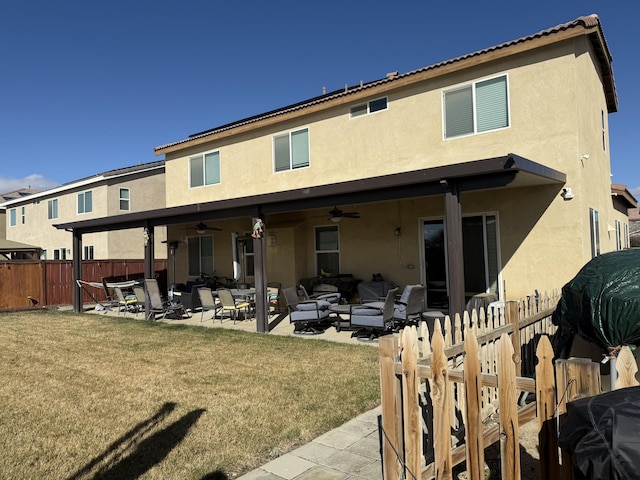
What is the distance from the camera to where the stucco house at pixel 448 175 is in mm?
8773

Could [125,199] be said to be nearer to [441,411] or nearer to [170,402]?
[170,402]

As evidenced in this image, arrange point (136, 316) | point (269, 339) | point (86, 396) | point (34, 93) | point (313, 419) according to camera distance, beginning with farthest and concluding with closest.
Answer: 1. point (34, 93)
2. point (136, 316)
3. point (269, 339)
4. point (86, 396)
5. point (313, 419)

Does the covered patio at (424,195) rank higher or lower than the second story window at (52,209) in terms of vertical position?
lower

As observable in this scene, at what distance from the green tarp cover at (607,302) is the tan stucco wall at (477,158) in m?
5.51

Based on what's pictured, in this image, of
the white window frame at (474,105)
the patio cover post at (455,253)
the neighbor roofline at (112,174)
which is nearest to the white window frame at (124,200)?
the neighbor roofline at (112,174)

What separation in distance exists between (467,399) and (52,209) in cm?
3016

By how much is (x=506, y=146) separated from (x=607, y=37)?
12.9ft

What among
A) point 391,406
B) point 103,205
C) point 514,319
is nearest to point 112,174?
point 103,205

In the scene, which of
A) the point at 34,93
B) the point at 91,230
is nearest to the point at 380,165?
the point at 91,230

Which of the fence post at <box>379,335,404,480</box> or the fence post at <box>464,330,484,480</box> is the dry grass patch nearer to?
the fence post at <box>379,335,404,480</box>

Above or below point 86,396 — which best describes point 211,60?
above

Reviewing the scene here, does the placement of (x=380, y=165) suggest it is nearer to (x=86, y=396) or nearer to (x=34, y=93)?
(x=86, y=396)

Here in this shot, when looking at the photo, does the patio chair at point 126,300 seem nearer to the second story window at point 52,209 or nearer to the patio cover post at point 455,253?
the patio cover post at point 455,253

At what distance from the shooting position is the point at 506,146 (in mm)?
9648
